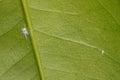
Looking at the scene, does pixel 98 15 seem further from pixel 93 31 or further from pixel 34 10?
pixel 34 10

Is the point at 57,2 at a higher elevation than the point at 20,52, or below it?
higher

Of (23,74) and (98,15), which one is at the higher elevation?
(98,15)

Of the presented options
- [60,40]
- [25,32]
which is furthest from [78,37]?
[25,32]

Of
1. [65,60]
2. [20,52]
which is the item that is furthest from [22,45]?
[65,60]

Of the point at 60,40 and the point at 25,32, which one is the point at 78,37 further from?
the point at 25,32

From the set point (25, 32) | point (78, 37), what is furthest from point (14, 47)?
point (78, 37)

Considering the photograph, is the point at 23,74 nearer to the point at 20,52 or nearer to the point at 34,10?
the point at 20,52

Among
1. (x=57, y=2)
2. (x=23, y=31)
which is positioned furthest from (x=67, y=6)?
(x=23, y=31)
